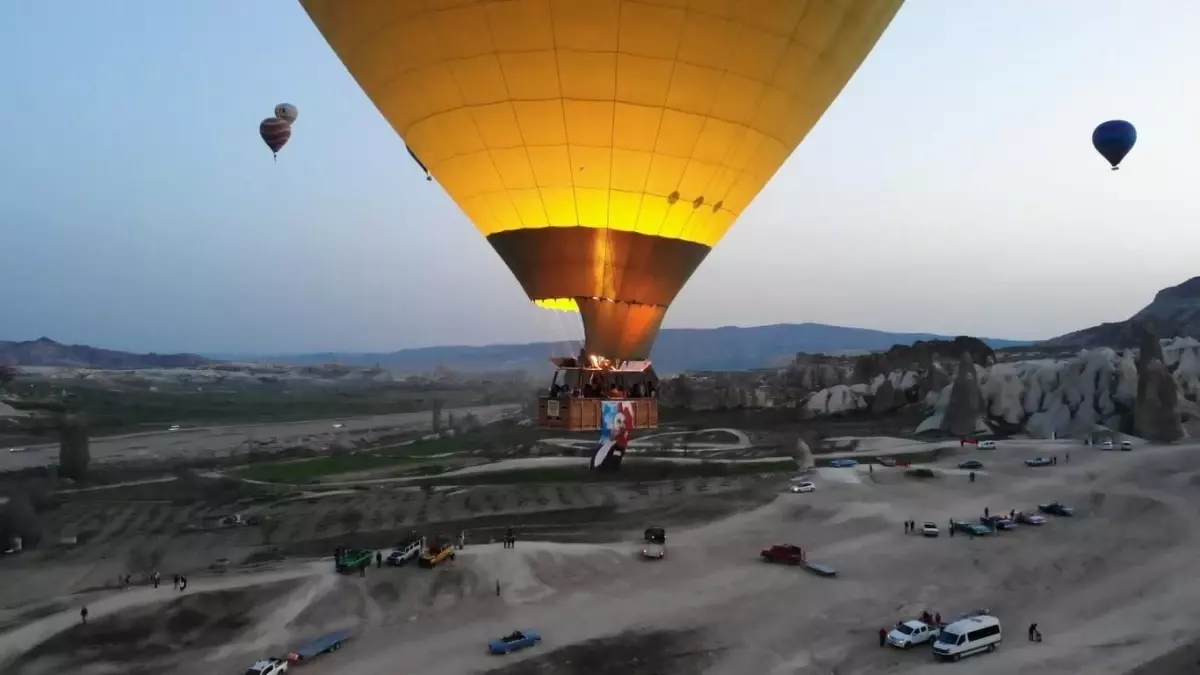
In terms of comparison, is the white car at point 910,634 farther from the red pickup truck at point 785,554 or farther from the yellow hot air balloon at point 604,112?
the yellow hot air balloon at point 604,112

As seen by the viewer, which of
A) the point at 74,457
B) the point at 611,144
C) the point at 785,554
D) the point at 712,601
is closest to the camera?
the point at 611,144

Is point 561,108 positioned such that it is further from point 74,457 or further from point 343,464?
point 74,457

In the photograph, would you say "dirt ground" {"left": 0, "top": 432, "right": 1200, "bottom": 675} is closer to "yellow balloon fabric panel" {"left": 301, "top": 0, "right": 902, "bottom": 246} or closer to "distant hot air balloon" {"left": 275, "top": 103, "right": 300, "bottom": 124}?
"yellow balloon fabric panel" {"left": 301, "top": 0, "right": 902, "bottom": 246}

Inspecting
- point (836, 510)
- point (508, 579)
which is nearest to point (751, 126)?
point (508, 579)

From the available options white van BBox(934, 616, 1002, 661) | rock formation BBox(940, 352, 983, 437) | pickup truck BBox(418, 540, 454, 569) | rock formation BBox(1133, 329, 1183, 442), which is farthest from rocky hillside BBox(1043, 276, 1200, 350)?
pickup truck BBox(418, 540, 454, 569)

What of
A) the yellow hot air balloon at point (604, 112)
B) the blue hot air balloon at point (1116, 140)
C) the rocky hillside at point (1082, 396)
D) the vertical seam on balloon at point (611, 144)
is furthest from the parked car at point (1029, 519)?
the vertical seam on balloon at point (611, 144)

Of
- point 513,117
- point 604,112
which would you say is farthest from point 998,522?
point 513,117

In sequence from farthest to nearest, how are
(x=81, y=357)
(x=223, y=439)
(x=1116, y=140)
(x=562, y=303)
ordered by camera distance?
(x=81, y=357) → (x=223, y=439) → (x=1116, y=140) → (x=562, y=303)
